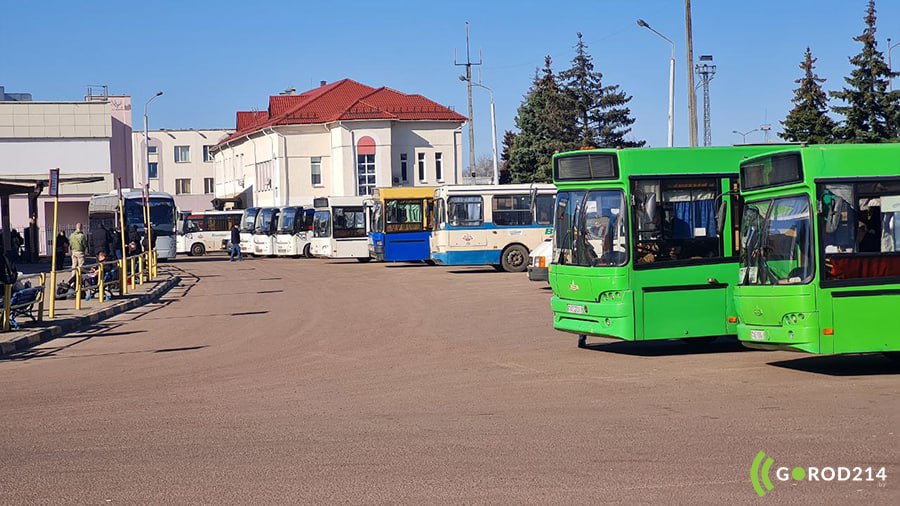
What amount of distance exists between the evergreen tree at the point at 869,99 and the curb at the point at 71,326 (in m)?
29.9

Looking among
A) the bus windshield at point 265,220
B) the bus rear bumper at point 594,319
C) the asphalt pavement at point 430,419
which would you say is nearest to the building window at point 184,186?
the bus windshield at point 265,220

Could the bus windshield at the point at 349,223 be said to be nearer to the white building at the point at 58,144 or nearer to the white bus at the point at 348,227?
the white bus at the point at 348,227

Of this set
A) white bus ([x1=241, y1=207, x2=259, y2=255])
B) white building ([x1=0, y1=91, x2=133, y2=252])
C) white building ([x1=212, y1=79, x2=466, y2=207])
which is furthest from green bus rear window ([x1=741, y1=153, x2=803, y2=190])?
white building ([x1=0, y1=91, x2=133, y2=252])

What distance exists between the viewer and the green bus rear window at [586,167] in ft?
48.3

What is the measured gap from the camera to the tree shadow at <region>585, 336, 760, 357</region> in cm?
1517

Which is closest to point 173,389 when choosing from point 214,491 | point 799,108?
point 214,491

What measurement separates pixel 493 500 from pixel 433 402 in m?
4.03

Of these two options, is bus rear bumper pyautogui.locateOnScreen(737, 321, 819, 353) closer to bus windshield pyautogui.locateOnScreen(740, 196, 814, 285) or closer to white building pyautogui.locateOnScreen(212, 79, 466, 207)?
bus windshield pyautogui.locateOnScreen(740, 196, 814, 285)

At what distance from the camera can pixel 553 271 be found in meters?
15.6

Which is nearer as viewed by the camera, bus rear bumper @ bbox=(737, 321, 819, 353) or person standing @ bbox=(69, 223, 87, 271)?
bus rear bumper @ bbox=(737, 321, 819, 353)

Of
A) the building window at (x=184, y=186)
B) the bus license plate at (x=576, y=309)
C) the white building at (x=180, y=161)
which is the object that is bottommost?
the bus license plate at (x=576, y=309)

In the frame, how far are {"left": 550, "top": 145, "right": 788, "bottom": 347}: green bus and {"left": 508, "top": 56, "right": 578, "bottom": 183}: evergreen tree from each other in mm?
61744

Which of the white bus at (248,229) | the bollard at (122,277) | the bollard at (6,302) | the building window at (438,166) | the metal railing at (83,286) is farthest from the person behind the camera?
the building window at (438,166)

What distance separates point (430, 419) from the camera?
32.6 ft
